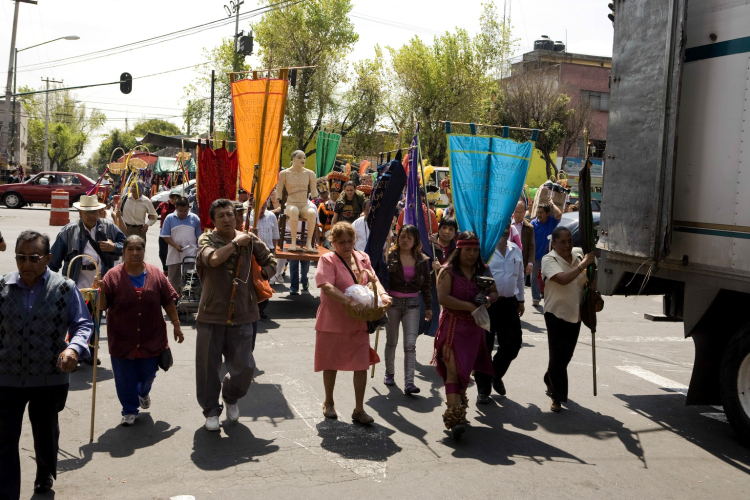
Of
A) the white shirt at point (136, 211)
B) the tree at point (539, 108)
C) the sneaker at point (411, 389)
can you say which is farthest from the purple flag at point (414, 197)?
the tree at point (539, 108)

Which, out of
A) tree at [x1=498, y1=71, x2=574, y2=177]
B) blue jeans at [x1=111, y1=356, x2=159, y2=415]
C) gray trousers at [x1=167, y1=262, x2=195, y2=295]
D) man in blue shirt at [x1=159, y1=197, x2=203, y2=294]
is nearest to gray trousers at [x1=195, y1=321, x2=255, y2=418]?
blue jeans at [x1=111, y1=356, x2=159, y2=415]

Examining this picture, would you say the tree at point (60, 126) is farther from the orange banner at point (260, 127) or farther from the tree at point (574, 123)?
the orange banner at point (260, 127)

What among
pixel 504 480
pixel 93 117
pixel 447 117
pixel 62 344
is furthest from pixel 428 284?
pixel 93 117

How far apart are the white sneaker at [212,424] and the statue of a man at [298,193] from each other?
6.10m

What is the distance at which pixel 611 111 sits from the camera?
658cm

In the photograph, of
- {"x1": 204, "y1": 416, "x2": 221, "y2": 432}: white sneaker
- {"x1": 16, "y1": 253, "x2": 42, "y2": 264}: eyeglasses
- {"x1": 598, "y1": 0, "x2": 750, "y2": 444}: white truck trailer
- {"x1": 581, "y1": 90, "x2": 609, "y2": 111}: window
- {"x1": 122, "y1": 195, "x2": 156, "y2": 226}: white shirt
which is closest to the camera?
{"x1": 16, "y1": 253, "x2": 42, "y2": 264}: eyeglasses

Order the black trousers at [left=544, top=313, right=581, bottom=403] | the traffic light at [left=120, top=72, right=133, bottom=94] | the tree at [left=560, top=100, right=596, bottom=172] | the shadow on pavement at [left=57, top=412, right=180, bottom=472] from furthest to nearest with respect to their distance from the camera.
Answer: the tree at [left=560, top=100, right=596, bottom=172]
the traffic light at [left=120, top=72, right=133, bottom=94]
the black trousers at [left=544, top=313, right=581, bottom=403]
the shadow on pavement at [left=57, top=412, right=180, bottom=472]

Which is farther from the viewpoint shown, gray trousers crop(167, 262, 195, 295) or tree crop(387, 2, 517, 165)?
tree crop(387, 2, 517, 165)

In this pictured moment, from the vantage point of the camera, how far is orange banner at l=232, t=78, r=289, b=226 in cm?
701

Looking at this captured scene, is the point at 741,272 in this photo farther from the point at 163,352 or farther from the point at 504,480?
the point at 163,352

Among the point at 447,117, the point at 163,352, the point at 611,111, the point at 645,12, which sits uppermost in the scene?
the point at 447,117

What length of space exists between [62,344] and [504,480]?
9.83 feet

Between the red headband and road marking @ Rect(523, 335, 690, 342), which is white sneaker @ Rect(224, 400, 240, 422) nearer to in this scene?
the red headband

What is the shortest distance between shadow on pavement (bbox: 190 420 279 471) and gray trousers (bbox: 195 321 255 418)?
187mm
